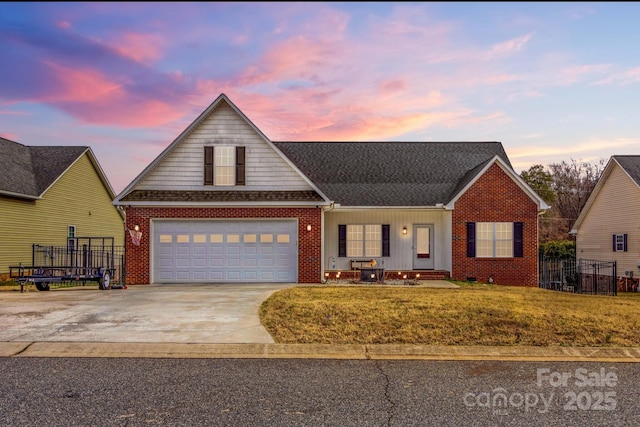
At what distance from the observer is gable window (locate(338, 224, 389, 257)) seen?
77.6ft

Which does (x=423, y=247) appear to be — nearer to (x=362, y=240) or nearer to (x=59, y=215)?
(x=362, y=240)

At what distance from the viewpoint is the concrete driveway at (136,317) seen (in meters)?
9.95

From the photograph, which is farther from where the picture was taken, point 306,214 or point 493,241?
point 493,241

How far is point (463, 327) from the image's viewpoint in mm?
10242

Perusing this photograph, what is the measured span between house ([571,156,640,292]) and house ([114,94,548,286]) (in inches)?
327

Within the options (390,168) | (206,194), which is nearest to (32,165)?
(206,194)

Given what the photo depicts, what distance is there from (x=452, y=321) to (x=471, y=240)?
12530 mm

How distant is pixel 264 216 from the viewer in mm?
20594

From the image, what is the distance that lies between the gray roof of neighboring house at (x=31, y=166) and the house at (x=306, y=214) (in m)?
9.25

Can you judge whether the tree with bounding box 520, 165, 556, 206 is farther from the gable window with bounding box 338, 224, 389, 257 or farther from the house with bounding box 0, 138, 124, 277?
the house with bounding box 0, 138, 124, 277

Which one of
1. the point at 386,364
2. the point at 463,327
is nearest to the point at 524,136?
the point at 463,327

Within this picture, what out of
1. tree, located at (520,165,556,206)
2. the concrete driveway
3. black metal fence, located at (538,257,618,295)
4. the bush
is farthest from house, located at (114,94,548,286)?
tree, located at (520,165,556,206)

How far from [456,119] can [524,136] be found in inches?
323

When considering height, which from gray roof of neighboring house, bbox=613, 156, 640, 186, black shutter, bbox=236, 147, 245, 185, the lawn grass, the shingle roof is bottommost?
the lawn grass
